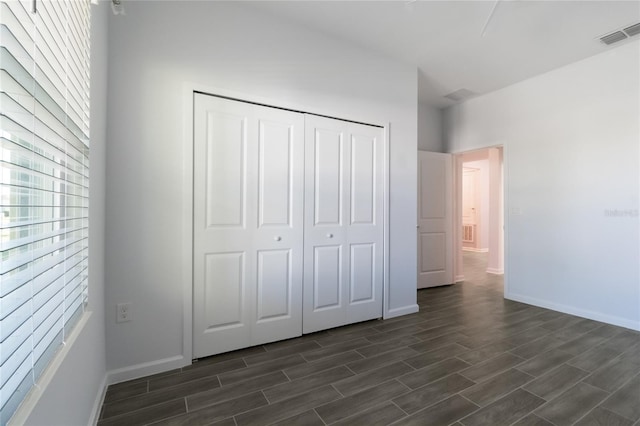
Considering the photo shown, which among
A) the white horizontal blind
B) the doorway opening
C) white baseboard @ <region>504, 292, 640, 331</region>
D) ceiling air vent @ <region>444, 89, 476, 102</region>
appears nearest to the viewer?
the white horizontal blind

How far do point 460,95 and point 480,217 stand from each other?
491 centimetres

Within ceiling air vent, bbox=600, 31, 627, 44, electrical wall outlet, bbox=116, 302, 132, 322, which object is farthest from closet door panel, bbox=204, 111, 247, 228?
ceiling air vent, bbox=600, 31, 627, 44

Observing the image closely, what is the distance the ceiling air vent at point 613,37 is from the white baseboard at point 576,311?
2.88m

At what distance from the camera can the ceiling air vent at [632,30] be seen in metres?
2.69

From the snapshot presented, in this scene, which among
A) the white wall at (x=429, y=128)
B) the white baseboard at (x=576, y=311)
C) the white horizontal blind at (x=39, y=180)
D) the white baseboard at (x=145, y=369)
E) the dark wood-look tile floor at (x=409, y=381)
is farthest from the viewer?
the white wall at (x=429, y=128)

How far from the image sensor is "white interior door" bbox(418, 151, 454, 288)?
443 centimetres

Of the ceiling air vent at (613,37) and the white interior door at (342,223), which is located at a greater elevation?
the ceiling air vent at (613,37)

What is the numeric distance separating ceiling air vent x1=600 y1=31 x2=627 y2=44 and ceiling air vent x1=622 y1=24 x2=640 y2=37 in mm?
33

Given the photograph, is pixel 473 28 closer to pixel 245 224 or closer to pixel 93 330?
pixel 245 224

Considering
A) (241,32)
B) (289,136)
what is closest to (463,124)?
(289,136)

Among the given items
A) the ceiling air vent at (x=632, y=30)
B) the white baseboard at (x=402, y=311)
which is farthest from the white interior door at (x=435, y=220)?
the ceiling air vent at (x=632, y=30)

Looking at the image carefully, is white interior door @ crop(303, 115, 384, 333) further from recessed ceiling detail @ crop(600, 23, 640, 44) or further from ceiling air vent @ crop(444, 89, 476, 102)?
recessed ceiling detail @ crop(600, 23, 640, 44)

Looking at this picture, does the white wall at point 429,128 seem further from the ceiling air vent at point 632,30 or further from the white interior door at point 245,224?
the white interior door at point 245,224

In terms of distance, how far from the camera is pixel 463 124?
4625 mm
